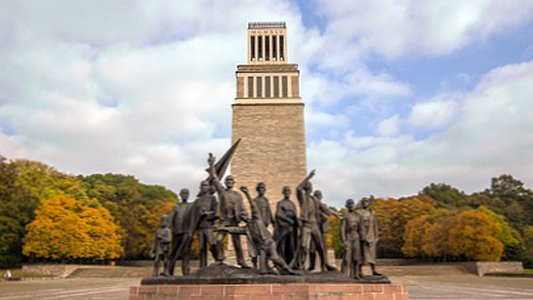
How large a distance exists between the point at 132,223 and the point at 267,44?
63.7 feet

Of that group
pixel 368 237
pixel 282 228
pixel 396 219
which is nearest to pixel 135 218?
pixel 396 219

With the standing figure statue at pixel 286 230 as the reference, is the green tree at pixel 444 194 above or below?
above

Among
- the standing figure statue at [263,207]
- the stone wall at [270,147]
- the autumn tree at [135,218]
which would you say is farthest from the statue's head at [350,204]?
the autumn tree at [135,218]

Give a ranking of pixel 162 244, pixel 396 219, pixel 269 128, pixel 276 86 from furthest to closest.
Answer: pixel 396 219, pixel 276 86, pixel 269 128, pixel 162 244

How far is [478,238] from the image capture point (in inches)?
1284

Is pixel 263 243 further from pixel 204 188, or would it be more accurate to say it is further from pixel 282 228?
pixel 204 188

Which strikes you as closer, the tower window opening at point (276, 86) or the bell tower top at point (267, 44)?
the tower window opening at point (276, 86)

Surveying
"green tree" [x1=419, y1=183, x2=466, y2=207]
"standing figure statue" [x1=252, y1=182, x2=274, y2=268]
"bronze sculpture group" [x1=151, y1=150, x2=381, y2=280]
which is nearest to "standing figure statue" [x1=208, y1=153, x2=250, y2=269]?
"bronze sculpture group" [x1=151, y1=150, x2=381, y2=280]

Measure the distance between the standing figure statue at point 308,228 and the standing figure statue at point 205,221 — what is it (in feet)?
5.14

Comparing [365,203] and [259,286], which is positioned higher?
[365,203]

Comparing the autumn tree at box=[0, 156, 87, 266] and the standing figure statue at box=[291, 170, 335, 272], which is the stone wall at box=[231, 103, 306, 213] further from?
the standing figure statue at box=[291, 170, 335, 272]

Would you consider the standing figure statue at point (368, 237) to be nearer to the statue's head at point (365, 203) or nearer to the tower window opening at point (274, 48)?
the statue's head at point (365, 203)

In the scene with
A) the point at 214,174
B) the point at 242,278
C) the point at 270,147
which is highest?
the point at 270,147

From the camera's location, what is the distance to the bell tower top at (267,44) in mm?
36469
